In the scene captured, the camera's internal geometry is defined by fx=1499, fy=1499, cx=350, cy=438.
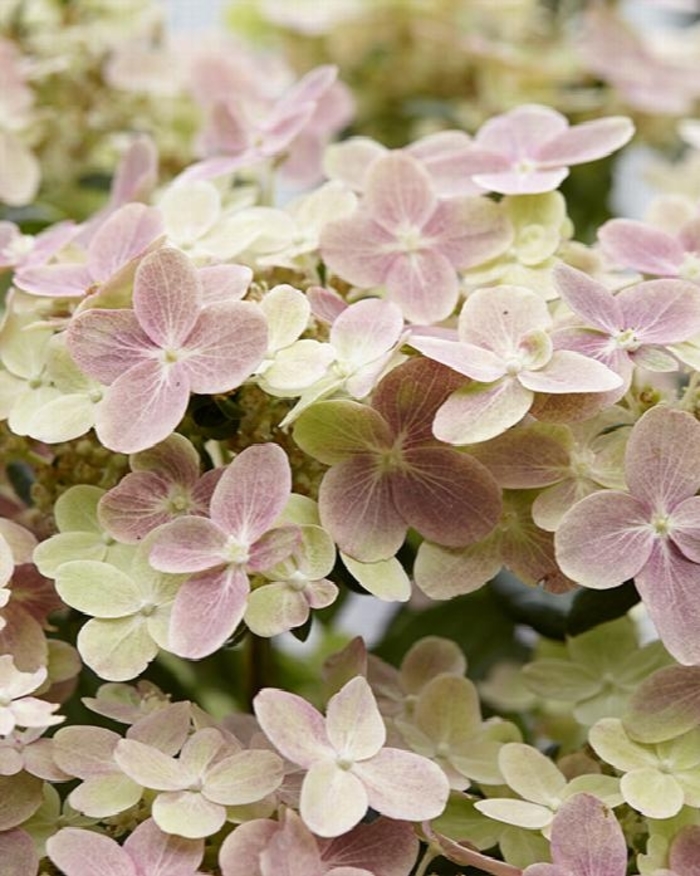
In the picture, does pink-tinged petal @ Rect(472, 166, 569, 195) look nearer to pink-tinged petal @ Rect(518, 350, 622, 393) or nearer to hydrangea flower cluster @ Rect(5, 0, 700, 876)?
hydrangea flower cluster @ Rect(5, 0, 700, 876)

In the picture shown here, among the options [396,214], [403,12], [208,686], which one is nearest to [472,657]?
[208,686]

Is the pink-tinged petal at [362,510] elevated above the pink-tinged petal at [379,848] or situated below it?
above

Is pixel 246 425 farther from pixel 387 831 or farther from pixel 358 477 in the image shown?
pixel 387 831

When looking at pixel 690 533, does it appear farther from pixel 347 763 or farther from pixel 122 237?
pixel 122 237

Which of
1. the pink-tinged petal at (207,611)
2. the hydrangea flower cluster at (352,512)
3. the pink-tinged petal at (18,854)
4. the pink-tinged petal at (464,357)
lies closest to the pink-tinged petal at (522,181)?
the hydrangea flower cluster at (352,512)

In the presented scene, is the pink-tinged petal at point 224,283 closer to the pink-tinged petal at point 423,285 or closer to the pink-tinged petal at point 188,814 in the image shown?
the pink-tinged petal at point 423,285

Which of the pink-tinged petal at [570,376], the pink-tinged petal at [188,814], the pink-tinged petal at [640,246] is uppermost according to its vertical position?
the pink-tinged petal at [570,376]

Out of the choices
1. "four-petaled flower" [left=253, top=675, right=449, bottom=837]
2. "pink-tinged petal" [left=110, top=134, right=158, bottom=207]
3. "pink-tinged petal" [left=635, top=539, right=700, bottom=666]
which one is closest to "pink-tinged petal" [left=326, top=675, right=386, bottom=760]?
"four-petaled flower" [left=253, top=675, right=449, bottom=837]
